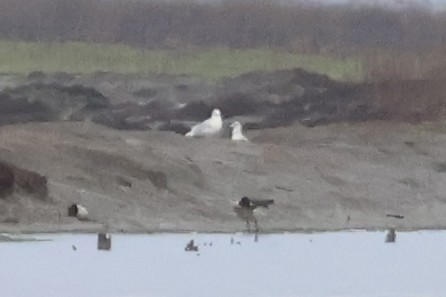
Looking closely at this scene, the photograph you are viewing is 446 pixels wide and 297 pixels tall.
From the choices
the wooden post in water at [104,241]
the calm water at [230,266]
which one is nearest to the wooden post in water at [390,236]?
the calm water at [230,266]

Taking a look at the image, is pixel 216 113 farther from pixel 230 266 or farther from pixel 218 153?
pixel 230 266

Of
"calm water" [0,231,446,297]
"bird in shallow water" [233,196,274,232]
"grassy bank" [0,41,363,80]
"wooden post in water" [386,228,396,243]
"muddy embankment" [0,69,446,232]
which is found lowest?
"calm water" [0,231,446,297]

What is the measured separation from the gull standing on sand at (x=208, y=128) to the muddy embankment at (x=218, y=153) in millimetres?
11

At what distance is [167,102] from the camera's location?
1524mm

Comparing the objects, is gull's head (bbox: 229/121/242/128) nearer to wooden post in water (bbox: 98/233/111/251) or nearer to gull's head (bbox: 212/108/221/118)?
gull's head (bbox: 212/108/221/118)

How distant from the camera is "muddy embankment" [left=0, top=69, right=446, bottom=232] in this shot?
1487 millimetres

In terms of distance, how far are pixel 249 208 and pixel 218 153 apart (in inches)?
4.0

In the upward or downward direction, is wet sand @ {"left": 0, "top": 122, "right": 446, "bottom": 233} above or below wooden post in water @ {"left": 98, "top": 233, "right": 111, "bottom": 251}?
above

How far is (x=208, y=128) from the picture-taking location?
4.98ft

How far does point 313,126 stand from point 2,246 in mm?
534

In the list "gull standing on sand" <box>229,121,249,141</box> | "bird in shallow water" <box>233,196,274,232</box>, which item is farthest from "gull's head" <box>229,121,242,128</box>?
"bird in shallow water" <box>233,196,274,232</box>

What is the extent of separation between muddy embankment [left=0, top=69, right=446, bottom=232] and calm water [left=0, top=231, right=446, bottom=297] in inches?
1.0

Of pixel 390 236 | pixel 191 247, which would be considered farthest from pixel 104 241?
pixel 390 236

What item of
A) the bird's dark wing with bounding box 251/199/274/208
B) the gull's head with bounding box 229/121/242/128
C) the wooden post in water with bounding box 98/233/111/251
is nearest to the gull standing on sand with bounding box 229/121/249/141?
the gull's head with bounding box 229/121/242/128
